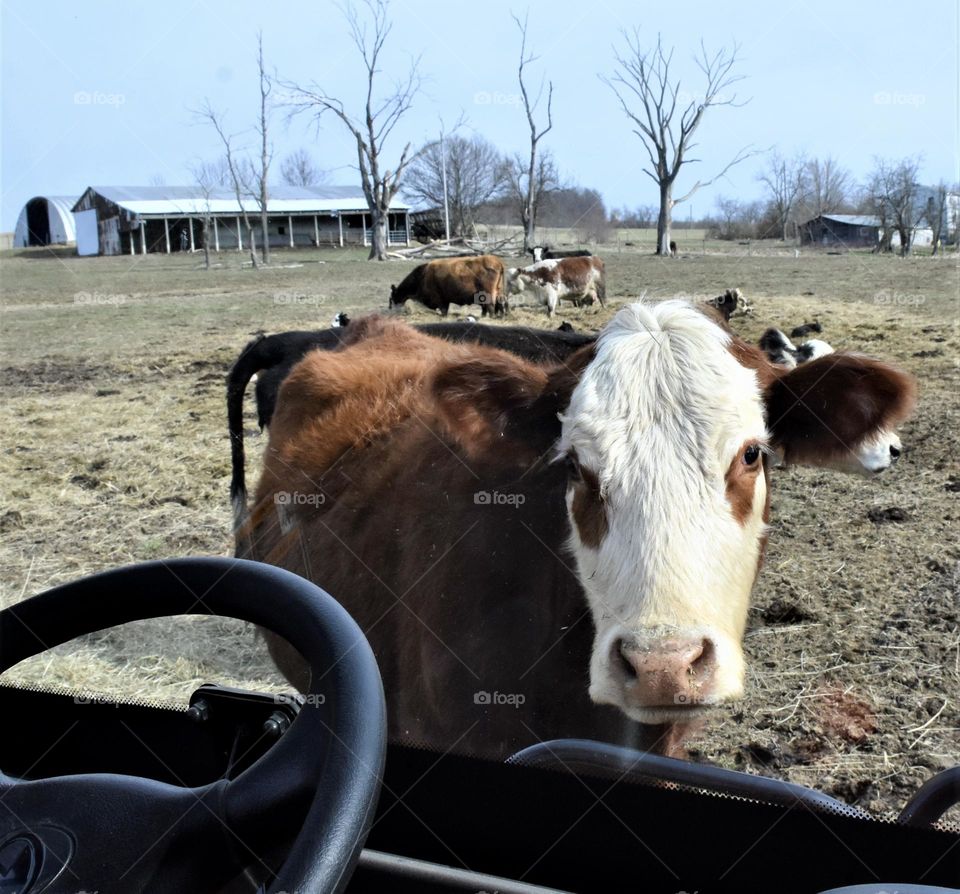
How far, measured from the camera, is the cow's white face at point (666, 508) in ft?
6.68

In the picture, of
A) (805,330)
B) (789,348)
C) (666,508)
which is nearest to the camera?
(666,508)

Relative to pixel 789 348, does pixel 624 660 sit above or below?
above

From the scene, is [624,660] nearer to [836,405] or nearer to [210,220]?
[836,405]

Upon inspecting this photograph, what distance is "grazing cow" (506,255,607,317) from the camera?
2320 centimetres

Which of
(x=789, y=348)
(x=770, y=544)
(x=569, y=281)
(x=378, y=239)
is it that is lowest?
(x=770, y=544)

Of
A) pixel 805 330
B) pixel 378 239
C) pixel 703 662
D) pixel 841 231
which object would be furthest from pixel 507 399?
pixel 841 231

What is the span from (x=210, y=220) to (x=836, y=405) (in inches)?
2499

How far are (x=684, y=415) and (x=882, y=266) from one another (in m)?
28.6

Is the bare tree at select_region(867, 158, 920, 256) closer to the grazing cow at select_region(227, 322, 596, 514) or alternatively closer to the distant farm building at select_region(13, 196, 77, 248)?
the grazing cow at select_region(227, 322, 596, 514)

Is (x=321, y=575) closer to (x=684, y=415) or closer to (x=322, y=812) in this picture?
(x=684, y=415)

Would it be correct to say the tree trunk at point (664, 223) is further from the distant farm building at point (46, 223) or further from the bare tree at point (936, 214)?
the distant farm building at point (46, 223)

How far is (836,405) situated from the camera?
9.12 feet

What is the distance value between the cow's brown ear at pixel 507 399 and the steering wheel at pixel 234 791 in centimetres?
168

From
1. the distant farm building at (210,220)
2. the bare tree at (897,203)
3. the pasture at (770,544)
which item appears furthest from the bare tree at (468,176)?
the pasture at (770,544)
